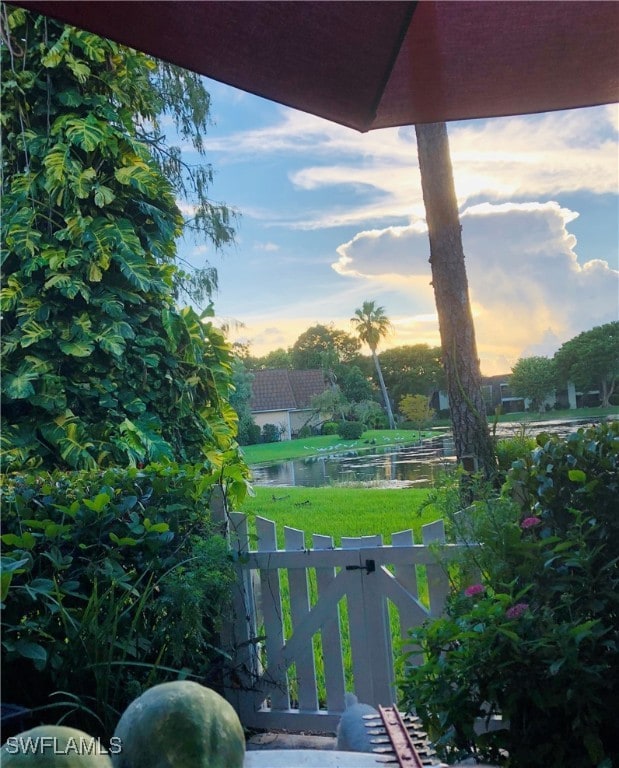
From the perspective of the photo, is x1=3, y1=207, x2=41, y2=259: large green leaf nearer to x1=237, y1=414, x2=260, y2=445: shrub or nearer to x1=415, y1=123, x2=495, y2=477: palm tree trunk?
x1=415, y1=123, x2=495, y2=477: palm tree trunk

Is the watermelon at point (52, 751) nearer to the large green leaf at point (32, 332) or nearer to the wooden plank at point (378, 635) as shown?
the wooden plank at point (378, 635)

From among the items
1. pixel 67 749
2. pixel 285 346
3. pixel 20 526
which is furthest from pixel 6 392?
pixel 285 346

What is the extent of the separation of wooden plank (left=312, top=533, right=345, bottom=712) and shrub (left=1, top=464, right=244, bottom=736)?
0.31 metres

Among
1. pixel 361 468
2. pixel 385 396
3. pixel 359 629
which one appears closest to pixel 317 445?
pixel 361 468

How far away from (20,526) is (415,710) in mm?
1105

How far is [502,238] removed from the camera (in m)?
5.16

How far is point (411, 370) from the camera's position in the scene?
5195 millimetres

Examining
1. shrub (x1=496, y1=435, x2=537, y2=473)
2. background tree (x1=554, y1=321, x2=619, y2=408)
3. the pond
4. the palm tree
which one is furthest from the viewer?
the palm tree

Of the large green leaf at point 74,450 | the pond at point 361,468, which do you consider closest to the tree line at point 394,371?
the pond at point 361,468

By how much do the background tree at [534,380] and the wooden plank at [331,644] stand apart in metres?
2.10

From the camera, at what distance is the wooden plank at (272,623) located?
219 centimetres

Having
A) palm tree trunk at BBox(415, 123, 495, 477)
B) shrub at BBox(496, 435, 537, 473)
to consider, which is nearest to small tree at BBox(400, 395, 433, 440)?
palm tree trunk at BBox(415, 123, 495, 477)

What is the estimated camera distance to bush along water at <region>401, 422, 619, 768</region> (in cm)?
123

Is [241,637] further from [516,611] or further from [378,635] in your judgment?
[516,611]
